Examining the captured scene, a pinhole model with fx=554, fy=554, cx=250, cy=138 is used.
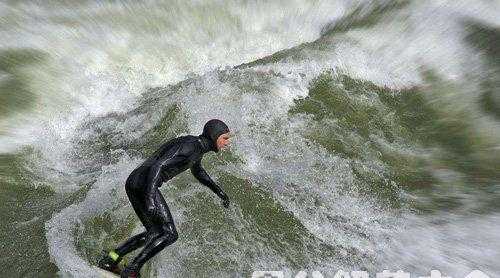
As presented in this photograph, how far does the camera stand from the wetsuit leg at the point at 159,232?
5.83m

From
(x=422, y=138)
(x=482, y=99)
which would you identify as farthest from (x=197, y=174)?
(x=482, y=99)

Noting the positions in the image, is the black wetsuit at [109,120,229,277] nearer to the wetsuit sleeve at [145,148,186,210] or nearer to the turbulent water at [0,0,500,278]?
the wetsuit sleeve at [145,148,186,210]

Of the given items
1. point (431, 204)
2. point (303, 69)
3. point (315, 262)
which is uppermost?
point (303, 69)

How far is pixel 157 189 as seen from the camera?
6.07 metres

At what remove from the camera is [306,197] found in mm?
7539

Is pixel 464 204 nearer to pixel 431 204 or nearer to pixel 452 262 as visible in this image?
pixel 431 204

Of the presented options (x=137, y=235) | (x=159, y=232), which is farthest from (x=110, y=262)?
(x=159, y=232)

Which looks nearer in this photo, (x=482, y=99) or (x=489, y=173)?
(x=489, y=173)

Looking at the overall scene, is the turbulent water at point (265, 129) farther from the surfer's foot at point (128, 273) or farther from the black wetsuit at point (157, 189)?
the black wetsuit at point (157, 189)

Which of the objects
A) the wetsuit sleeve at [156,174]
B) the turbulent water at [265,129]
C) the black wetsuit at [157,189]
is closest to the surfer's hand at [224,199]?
the turbulent water at [265,129]

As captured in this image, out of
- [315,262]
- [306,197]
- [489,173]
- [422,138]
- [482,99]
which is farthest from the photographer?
[482,99]

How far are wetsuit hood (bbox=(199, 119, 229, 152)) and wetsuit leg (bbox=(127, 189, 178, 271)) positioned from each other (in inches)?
30.9

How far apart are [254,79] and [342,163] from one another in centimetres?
249

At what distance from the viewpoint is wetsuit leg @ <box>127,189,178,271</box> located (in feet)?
19.1
